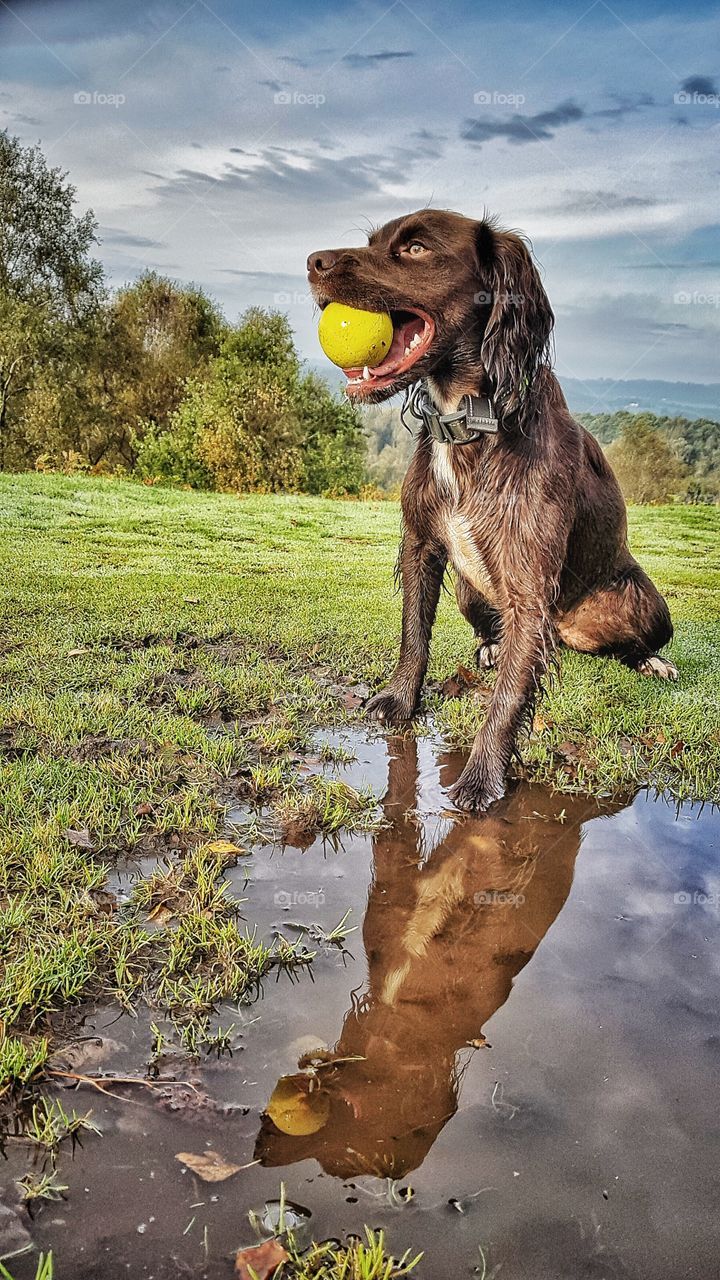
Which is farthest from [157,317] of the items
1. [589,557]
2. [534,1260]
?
[534,1260]

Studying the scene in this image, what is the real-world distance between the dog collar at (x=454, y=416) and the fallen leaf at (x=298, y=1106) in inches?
79.5

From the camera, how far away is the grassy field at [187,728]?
197 cm

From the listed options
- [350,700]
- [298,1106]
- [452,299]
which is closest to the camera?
[298,1106]

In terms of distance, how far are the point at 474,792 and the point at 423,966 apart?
957 mm

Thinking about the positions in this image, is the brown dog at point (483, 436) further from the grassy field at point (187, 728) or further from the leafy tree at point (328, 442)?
the leafy tree at point (328, 442)

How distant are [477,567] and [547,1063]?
178 cm

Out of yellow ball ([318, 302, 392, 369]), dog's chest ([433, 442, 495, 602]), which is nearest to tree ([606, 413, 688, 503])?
dog's chest ([433, 442, 495, 602])

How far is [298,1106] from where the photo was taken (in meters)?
1.56

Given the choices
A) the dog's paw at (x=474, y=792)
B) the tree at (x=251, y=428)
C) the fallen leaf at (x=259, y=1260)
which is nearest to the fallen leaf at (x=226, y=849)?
the dog's paw at (x=474, y=792)

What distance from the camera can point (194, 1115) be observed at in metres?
1.52

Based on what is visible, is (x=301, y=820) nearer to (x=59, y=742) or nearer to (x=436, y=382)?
(x=59, y=742)

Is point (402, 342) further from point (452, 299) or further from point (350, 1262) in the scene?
point (350, 1262)

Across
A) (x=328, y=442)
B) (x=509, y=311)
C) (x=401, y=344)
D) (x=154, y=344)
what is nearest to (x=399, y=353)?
(x=401, y=344)

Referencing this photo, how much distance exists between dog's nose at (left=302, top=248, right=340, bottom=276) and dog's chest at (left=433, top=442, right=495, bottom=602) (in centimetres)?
73
